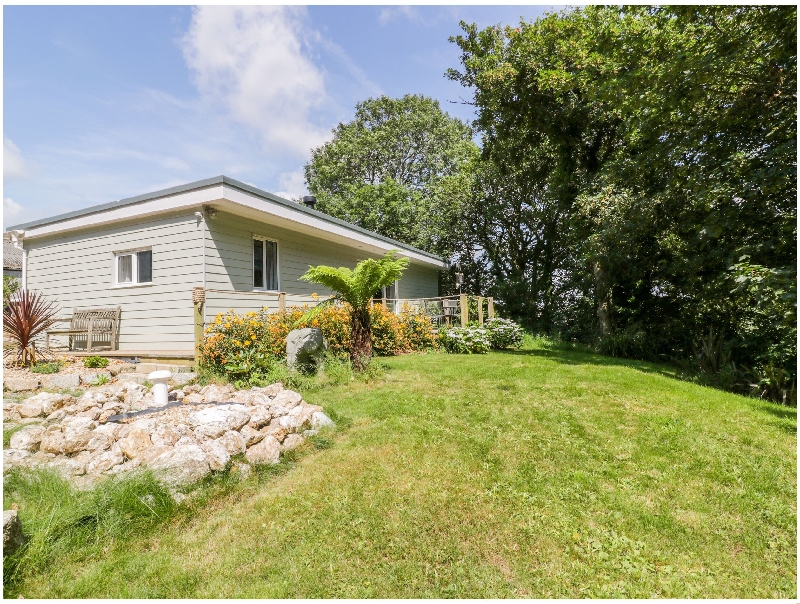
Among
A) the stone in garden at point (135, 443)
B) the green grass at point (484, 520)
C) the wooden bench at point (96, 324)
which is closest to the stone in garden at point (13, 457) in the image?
the green grass at point (484, 520)

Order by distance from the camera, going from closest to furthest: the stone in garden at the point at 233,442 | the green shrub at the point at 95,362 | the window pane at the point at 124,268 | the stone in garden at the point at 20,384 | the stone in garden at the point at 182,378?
the stone in garden at the point at 233,442
the stone in garden at the point at 20,384
the stone in garden at the point at 182,378
the green shrub at the point at 95,362
the window pane at the point at 124,268

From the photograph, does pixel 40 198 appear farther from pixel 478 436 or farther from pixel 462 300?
pixel 462 300

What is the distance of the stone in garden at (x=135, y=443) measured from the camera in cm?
333

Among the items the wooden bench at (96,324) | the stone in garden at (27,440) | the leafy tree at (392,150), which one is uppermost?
the leafy tree at (392,150)

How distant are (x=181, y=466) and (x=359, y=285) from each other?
396cm

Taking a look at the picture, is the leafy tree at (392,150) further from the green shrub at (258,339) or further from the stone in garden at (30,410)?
the stone in garden at (30,410)

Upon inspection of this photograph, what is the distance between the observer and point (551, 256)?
17438 mm

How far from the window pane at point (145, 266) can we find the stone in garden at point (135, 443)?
579 cm

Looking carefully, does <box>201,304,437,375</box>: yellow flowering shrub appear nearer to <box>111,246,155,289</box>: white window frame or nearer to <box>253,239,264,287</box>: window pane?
<box>253,239,264,287</box>: window pane

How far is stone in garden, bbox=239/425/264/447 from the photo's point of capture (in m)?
3.75

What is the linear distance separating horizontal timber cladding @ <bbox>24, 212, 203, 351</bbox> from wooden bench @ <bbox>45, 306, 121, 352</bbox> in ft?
0.46

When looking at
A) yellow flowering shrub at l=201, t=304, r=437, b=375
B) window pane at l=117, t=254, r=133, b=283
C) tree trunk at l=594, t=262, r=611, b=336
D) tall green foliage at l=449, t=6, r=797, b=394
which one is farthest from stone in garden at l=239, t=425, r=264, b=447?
tree trunk at l=594, t=262, r=611, b=336

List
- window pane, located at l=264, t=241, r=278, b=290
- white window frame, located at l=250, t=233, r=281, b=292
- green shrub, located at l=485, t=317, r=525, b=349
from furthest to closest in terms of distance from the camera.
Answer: green shrub, located at l=485, t=317, r=525, b=349 < window pane, located at l=264, t=241, r=278, b=290 < white window frame, located at l=250, t=233, r=281, b=292

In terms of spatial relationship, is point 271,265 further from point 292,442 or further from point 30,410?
point 292,442
